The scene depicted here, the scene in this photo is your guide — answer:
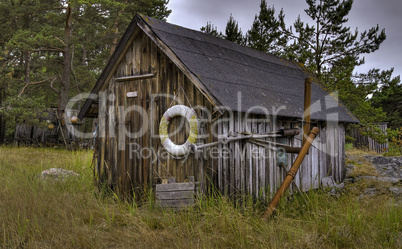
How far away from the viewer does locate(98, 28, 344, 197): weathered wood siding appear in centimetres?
768

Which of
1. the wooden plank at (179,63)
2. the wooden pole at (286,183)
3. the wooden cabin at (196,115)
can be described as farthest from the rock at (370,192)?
the wooden plank at (179,63)

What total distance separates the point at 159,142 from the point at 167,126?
57 centimetres

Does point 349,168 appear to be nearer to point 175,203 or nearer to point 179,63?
point 175,203

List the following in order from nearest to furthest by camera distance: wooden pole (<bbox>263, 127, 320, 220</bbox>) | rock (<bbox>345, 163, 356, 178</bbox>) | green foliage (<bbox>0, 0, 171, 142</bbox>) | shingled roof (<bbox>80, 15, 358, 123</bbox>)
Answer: wooden pole (<bbox>263, 127, 320, 220</bbox>) → shingled roof (<bbox>80, 15, 358, 123</bbox>) → rock (<bbox>345, 163, 356, 178</bbox>) → green foliage (<bbox>0, 0, 171, 142</bbox>)

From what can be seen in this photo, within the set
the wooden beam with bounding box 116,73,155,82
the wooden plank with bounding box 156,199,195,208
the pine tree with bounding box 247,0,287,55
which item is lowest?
the wooden plank with bounding box 156,199,195,208

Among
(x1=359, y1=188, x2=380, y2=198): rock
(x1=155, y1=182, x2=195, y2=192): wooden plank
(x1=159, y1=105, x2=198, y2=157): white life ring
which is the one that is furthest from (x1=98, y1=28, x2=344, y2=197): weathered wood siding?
(x1=359, y1=188, x2=380, y2=198): rock

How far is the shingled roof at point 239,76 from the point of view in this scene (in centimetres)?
777

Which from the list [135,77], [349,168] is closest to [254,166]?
[135,77]

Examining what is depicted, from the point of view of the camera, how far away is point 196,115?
7746 mm

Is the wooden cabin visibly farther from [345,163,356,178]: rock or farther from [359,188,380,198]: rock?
[345,163,356,178]: rock

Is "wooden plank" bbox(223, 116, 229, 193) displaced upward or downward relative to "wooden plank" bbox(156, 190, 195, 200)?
upward

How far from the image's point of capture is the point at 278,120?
9125 millimetres

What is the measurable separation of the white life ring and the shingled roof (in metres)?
0.78

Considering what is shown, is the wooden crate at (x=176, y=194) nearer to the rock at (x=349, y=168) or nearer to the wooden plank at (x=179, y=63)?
the wooden plank at (x=179, y=63)
